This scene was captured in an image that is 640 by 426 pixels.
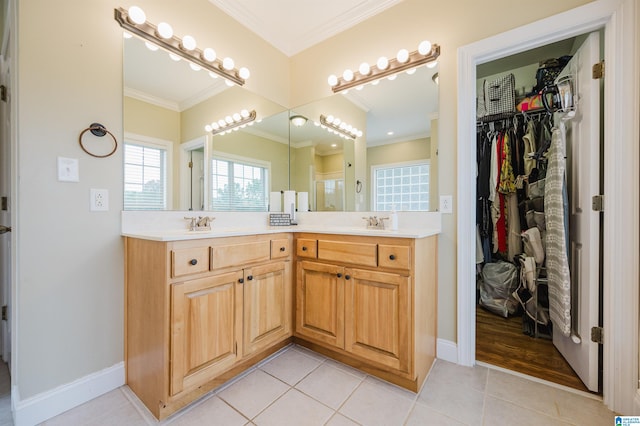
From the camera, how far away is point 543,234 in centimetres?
238

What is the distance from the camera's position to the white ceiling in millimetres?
1687

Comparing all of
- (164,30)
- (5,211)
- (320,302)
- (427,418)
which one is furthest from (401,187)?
(5,211)

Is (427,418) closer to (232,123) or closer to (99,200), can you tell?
(99,200)

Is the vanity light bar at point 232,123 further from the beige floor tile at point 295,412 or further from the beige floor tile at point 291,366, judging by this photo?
the beige floor tile at point 295,412

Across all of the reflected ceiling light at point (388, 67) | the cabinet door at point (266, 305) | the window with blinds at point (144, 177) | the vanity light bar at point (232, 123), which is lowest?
the cabinet door at point (266, 305)

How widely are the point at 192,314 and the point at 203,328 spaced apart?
11 centimetres

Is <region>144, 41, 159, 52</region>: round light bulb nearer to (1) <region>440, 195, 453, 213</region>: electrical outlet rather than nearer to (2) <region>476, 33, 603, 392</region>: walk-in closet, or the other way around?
(1) <region>440, 195, 453, 213</region>: electrical outlet

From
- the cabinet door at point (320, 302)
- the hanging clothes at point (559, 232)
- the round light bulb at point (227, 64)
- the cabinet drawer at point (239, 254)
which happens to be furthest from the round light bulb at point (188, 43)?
the hanging clothes at point (559, 232)

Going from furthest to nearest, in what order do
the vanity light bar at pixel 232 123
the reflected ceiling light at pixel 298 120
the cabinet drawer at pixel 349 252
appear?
the reflected ceiling light at pixel 298 120 < the vanity light bar at pixel 232 123 < the cabinet drawer at pixel 349 252

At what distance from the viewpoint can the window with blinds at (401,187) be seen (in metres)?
1.93

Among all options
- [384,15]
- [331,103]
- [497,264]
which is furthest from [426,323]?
[384,15]

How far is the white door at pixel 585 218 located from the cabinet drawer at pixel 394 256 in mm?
1044

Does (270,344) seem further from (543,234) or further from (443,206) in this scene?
(543,234)

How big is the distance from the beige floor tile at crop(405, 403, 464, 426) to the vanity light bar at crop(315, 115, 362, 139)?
6.33 feet
